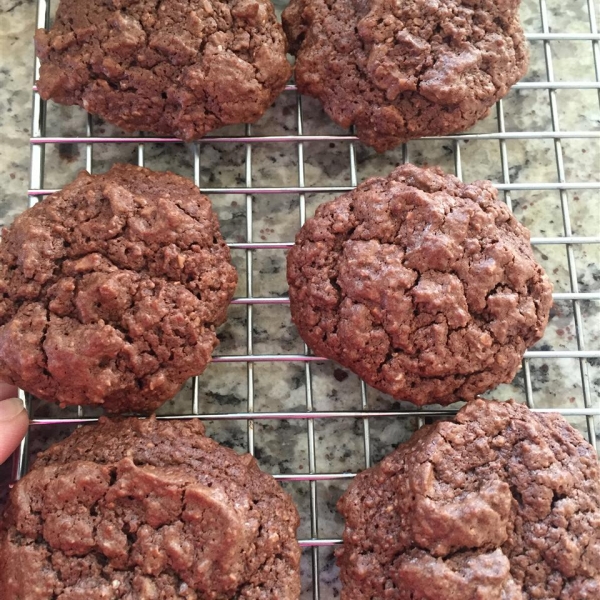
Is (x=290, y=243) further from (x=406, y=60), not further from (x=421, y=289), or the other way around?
(x=406, y=60)

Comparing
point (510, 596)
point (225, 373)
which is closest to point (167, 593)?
point (225, 373)

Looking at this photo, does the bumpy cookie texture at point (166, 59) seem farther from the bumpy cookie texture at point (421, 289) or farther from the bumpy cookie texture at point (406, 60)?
the bumpy cookie texture at point (421, 289)

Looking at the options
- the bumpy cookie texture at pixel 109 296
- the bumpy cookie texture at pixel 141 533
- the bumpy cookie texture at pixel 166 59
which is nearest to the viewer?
the bumpy cookie texture at pixel 141 533

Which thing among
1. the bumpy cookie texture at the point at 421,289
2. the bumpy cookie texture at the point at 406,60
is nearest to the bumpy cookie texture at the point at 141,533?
the bumpy cookie texture at the point at 421,289

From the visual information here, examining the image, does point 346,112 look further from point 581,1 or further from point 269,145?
point 581,1

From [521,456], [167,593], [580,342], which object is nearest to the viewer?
[167,593]

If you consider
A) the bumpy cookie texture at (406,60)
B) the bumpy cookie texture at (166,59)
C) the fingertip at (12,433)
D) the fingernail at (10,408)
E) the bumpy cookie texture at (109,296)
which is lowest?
the fingertip at (12,433)
